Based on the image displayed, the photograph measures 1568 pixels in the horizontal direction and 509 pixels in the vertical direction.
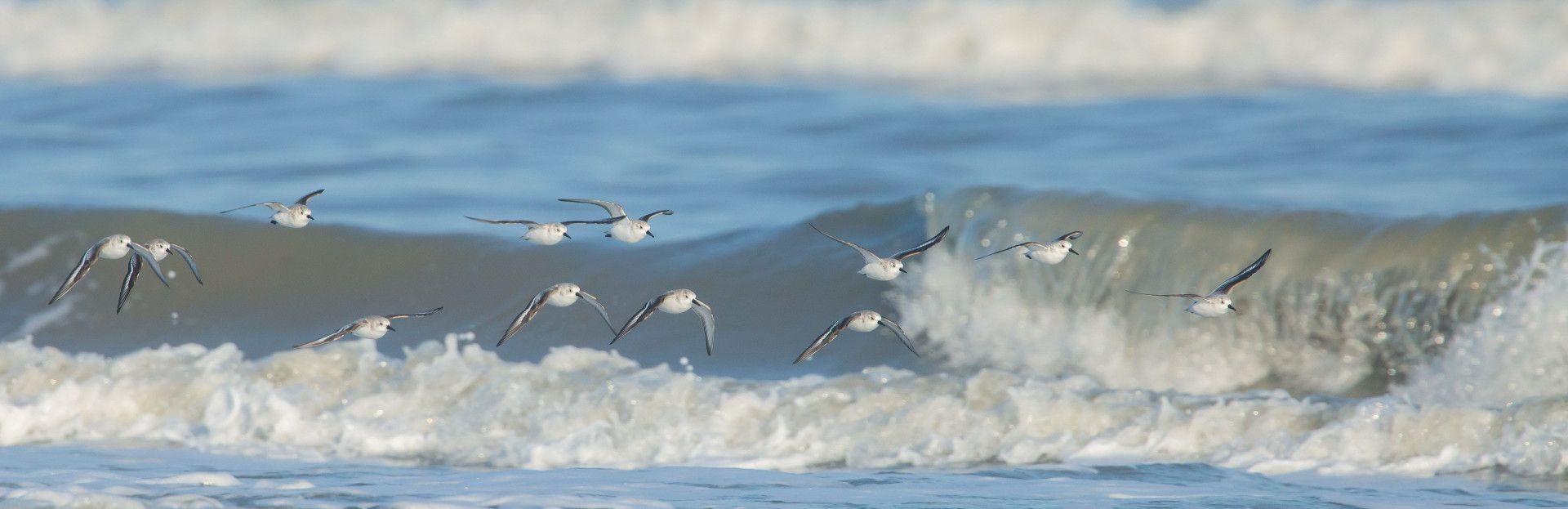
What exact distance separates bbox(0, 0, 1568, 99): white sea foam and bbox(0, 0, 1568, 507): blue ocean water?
0.85ft

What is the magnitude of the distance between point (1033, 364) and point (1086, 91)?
34.0 feet

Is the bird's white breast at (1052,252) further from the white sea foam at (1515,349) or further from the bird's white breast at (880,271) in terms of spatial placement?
the white sea foam at (1515,349)

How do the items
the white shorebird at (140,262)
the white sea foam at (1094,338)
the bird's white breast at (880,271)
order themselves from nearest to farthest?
the white shorebird at (140,262) → the bird's white breast at (880,271) → the white sea foam at (1094,338)

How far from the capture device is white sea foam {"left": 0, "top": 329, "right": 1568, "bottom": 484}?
19.4 feet

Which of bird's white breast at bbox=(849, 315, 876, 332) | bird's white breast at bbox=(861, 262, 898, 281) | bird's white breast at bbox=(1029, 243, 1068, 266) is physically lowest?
bird's white breast at bbox=(849, 315, 876, 332)

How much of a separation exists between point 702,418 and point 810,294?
2.80 metres

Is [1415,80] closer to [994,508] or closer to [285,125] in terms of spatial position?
[285,125]

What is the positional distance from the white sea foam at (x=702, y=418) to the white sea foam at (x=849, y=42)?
1167cm

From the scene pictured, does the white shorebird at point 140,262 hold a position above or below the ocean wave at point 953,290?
below

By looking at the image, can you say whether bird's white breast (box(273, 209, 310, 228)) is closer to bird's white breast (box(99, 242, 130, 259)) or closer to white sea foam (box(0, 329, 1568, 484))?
bird's white breast (box(99, 242, 130, 259))

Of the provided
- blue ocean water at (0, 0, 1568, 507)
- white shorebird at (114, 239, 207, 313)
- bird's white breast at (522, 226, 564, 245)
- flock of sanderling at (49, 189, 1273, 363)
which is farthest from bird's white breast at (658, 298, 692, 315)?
white shorebird at (114, 239, 207, 313)

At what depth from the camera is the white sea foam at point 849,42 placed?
1862 centimetres

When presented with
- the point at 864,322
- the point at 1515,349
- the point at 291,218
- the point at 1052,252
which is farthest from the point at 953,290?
the point at 291,218

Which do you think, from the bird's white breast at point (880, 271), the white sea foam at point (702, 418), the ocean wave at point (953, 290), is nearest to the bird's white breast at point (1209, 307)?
the bird's white breast at point (880, 271)
